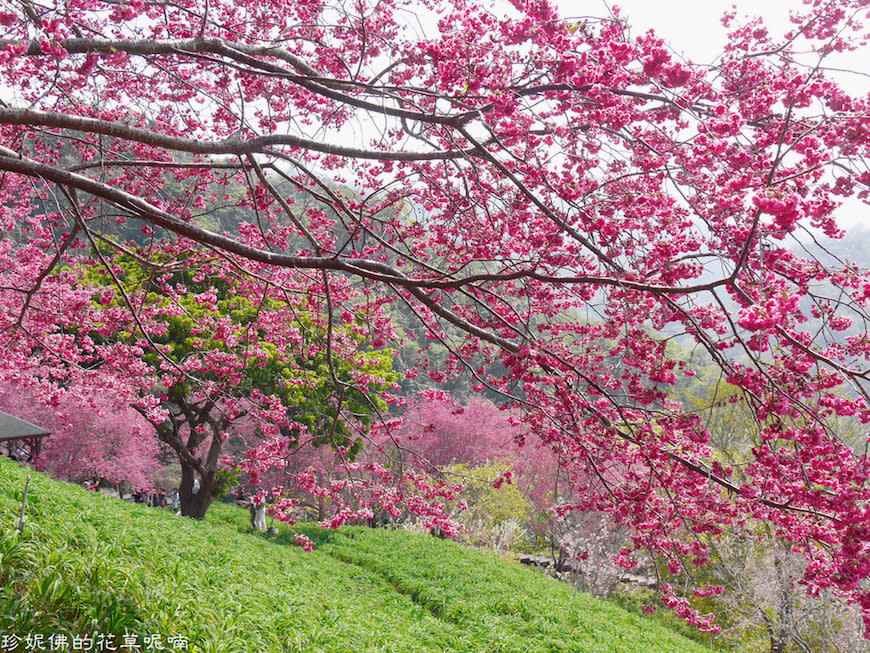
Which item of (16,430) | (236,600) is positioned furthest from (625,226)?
(16,430)

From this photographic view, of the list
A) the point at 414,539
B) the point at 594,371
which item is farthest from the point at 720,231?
the point at 414,539

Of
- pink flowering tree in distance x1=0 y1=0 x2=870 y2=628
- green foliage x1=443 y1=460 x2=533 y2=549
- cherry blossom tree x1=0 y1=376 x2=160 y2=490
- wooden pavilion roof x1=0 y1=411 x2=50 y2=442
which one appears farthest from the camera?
green foliage x1=443 y1=460 x2=533 y2=549

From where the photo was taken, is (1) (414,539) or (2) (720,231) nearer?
(2) (720,231)

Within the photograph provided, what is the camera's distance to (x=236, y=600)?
4.53 metres

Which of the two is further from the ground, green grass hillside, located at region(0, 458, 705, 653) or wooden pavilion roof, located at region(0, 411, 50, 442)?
wooden pavilion roof, located at region(0, 411, 50, 442)

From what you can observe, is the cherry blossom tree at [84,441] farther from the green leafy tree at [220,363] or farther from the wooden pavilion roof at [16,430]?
the wooden pavilion roof at [16,430]

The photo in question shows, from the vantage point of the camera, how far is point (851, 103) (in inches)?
122

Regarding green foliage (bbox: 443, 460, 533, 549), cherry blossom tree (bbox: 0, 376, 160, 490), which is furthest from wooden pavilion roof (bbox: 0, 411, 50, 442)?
green foliage (bbox: 443, 460, 533, 549)

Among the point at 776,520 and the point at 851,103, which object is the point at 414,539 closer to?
the point at 776,520

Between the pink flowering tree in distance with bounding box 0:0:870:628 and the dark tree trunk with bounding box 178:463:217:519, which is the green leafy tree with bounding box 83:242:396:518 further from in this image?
the pink flowering tree in distance with bounding box 0:0:870:628

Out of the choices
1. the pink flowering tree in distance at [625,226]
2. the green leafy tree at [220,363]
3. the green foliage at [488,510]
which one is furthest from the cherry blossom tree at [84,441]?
the pink flowering tree in distance at [625,226]

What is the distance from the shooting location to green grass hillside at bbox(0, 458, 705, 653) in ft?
11.1

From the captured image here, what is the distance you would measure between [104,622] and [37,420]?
769 inches

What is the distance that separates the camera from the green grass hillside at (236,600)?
3.39m
